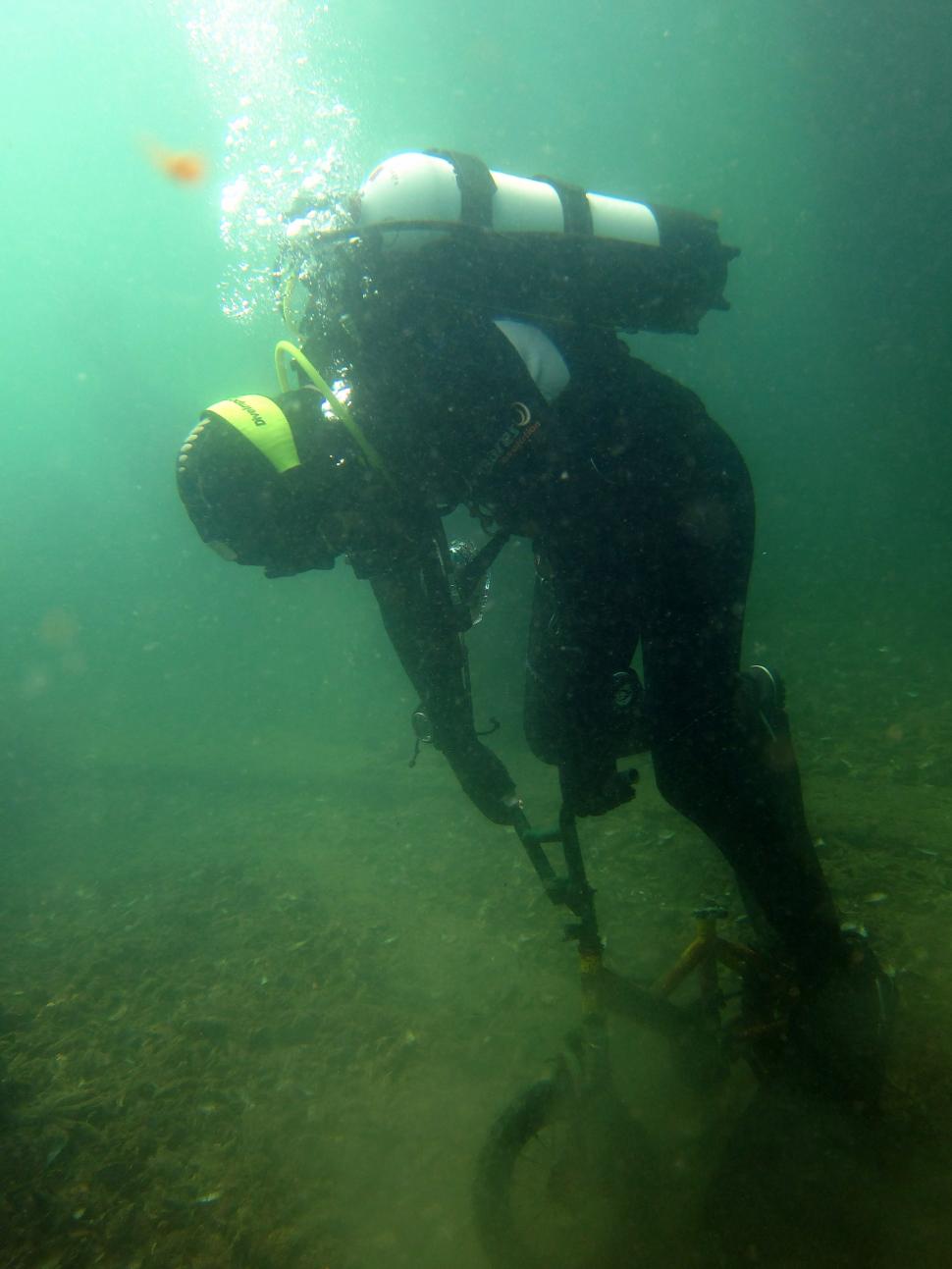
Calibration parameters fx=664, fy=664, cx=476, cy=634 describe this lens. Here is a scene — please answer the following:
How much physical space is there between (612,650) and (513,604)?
810cm

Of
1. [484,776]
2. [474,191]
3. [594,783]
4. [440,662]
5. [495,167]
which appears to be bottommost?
[484,776]

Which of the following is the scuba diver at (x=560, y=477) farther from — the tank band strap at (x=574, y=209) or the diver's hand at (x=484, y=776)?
the diver's hand at (x=484, y=776)

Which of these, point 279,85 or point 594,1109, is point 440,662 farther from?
point 279,85

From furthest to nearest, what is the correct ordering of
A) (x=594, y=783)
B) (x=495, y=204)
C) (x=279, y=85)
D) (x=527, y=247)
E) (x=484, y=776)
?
(x=279, y=85) → (x=484, y=776) → (x=594, y=783) → (x=495, y=204) → (x=527, y=247)

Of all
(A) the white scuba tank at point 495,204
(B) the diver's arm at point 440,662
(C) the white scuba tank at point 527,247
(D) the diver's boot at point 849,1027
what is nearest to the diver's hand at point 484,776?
(B) the diver's arm at point 440,662

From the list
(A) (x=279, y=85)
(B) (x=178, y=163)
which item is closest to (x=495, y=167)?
(A) (x=279, y=85)

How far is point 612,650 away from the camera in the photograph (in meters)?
2.32

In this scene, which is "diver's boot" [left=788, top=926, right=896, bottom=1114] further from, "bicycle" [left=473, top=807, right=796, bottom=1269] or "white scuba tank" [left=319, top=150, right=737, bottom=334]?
"white scuba tank" [left=319, top=150, right=737, bottom=334]

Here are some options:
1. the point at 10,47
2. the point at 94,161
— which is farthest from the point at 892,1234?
the point at 94,161

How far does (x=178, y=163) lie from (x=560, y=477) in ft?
184

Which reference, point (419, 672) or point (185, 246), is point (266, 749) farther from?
point (185, 246)

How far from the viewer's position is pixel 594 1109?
252cm

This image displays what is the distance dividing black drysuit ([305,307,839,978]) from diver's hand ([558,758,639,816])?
30 millimetres

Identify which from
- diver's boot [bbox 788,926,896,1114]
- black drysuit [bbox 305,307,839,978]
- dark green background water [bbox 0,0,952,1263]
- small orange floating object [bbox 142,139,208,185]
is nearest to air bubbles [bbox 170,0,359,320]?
dark green background water [bbox 0,0,952,1263]
